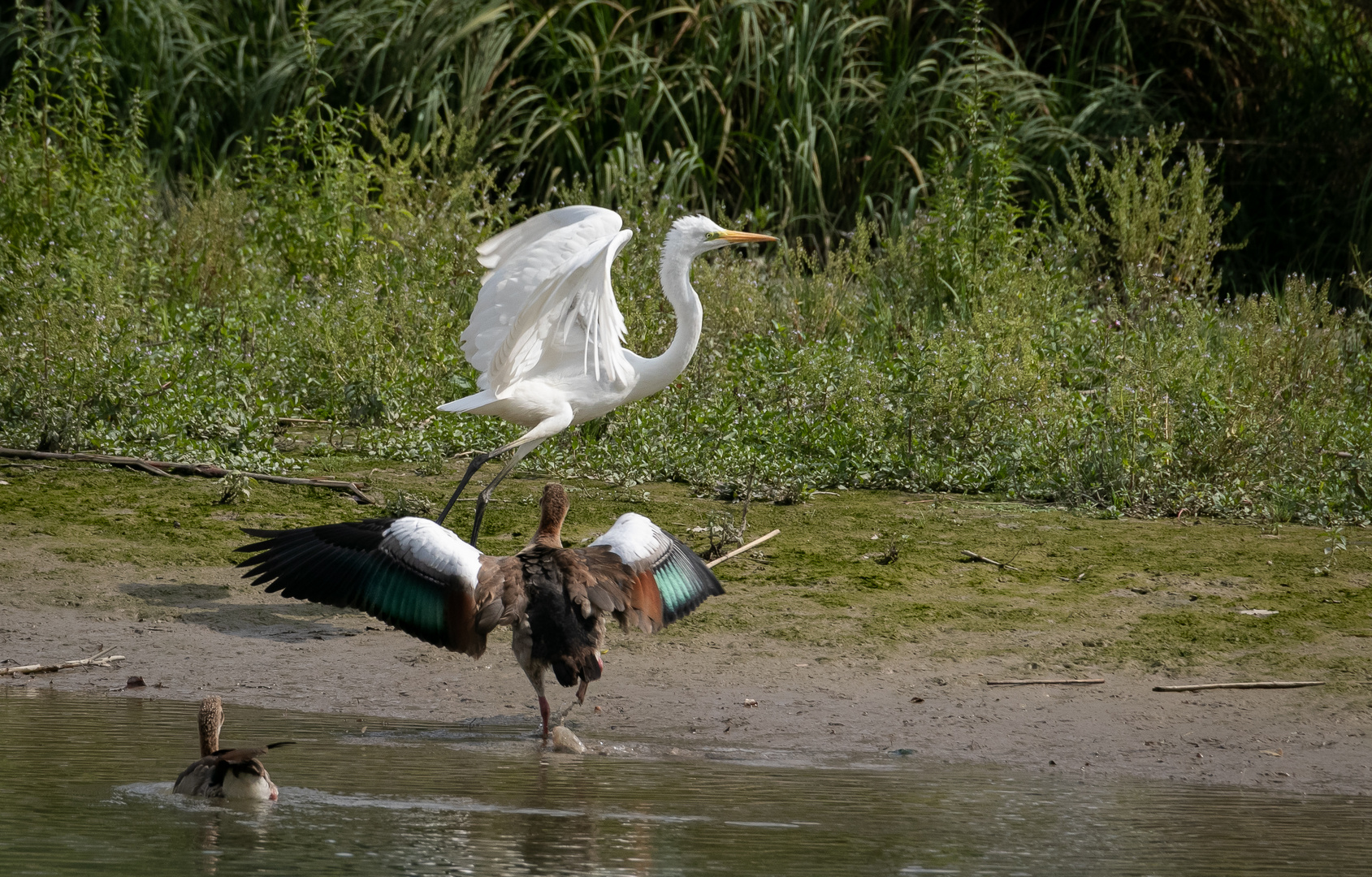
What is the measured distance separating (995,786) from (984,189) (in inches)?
242

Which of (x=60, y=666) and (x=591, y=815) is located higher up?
(x=591, y=815)

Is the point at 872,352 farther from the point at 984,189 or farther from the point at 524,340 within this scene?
the point at 524,340

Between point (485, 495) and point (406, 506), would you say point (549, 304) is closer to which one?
point (485, 495)

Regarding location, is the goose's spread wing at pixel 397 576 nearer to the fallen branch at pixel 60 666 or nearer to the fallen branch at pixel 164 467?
the fallen branch at pixel 60 666

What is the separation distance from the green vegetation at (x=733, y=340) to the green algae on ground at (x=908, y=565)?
28 centimetres

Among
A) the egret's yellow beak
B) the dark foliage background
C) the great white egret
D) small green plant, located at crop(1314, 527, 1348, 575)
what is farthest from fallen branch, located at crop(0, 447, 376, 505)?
the dark foliage background

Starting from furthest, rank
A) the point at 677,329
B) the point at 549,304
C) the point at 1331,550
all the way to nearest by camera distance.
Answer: the point at 677,329 → the point at 1331,550 → the point at 549,304

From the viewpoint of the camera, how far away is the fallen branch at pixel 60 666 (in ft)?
18.1

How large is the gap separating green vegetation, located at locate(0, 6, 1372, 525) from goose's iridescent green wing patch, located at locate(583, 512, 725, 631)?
2.19 metres

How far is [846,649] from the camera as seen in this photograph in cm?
577

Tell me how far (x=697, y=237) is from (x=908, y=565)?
1.77 m

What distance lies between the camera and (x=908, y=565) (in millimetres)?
6590

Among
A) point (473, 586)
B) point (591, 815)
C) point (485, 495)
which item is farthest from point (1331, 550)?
point (591, 815)

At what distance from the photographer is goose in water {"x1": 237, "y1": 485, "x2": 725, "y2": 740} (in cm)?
491
